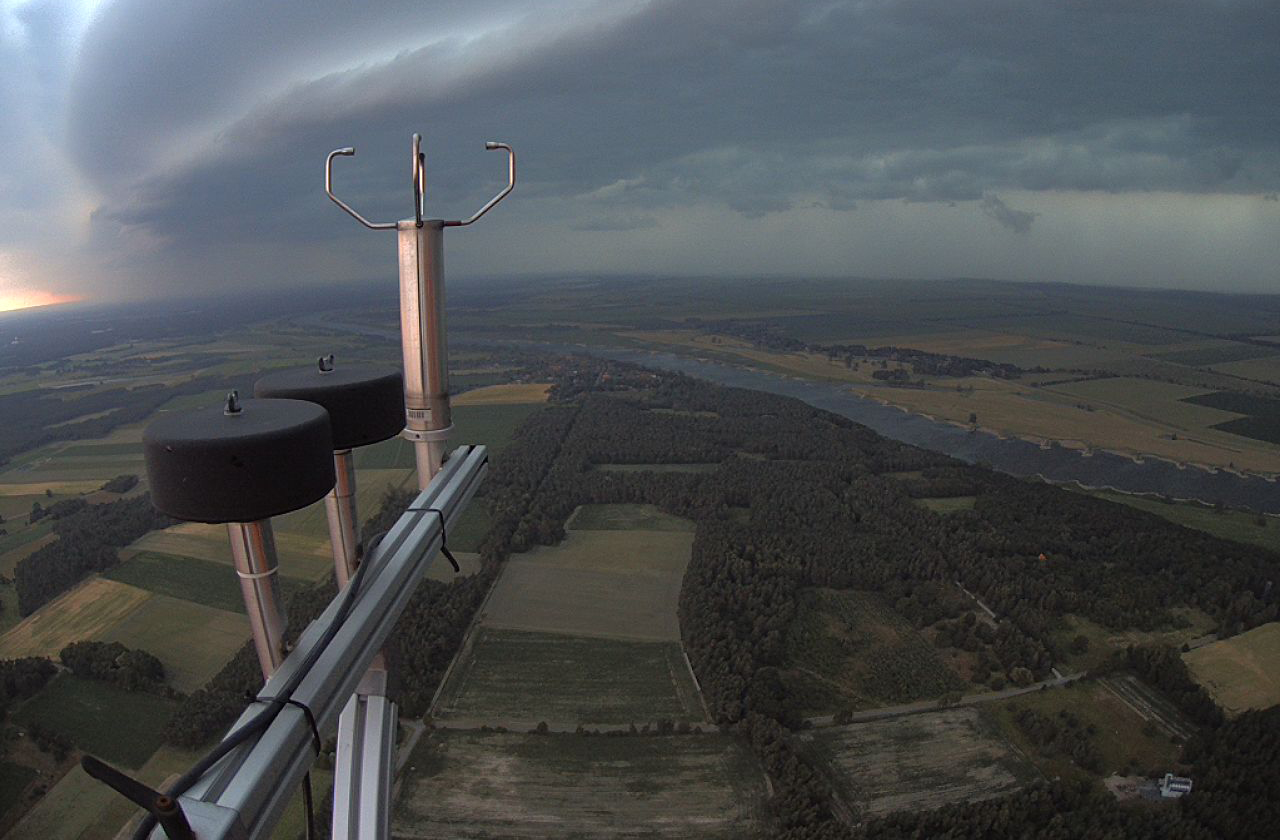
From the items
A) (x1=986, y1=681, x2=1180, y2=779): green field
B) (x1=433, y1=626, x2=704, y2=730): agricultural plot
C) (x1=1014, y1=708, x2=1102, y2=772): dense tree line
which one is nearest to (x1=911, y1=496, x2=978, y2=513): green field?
(x1=986, y1=681, x2=1180, y2=779): green field

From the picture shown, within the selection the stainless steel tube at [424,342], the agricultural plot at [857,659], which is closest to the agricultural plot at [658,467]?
the agricultural plot at [857,659]

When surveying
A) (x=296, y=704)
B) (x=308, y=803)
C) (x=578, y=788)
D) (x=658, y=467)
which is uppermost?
(x=296, y=704)

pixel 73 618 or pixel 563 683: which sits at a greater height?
pixel 73 618

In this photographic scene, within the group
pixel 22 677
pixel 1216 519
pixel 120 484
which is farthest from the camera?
pixel 120 484

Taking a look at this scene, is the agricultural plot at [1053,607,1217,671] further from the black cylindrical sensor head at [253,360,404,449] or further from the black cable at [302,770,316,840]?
the black cylindrical sensor head at [253,360,404,449]

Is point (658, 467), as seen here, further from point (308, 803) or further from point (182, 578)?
point (308, 803)

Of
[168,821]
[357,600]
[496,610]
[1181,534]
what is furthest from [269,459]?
[1181,534]

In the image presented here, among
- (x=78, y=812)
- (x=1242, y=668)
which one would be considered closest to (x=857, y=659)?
(x=1242, y=668)
